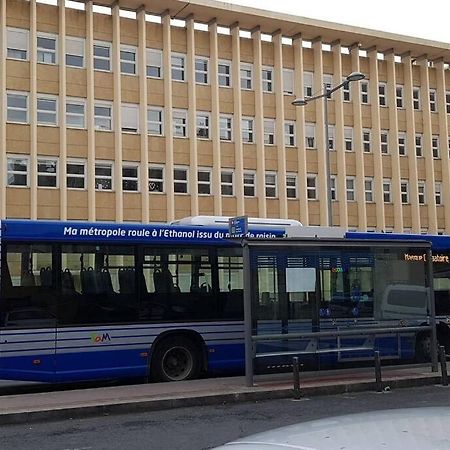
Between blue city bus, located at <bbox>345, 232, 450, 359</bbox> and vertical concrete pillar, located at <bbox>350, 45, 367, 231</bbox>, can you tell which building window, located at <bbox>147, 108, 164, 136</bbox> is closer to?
vertical concrete pillar, located at <bbox>350, 45, 367, 231</bbox>

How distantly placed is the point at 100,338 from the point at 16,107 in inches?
957

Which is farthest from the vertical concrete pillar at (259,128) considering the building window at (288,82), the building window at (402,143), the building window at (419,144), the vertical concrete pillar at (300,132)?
the building window at (419,144)

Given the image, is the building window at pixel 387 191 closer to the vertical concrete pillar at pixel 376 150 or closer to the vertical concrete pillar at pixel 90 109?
the vertical concrete pillar at pixel 376 150

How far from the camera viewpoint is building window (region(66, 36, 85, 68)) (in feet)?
117

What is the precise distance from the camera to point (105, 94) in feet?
120

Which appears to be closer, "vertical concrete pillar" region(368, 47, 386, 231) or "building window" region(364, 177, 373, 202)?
"vertical concrete pillar" region(368, 47, 386, 231)

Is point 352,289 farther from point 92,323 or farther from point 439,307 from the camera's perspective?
point 92,323

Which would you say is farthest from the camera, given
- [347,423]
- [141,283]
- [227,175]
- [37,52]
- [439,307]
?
[227,175]

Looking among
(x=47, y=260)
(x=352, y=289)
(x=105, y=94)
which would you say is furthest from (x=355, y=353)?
(x=105, y=94)

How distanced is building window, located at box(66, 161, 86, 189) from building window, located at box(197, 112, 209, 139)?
6768 mm

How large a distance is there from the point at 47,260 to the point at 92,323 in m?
1.36

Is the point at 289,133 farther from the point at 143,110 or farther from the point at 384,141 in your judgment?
the point at 143,110

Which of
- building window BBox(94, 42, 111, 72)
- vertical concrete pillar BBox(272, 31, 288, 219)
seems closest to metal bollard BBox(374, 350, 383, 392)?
building window BBox(94, 42, 111, 72)

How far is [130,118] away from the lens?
36875 mm
